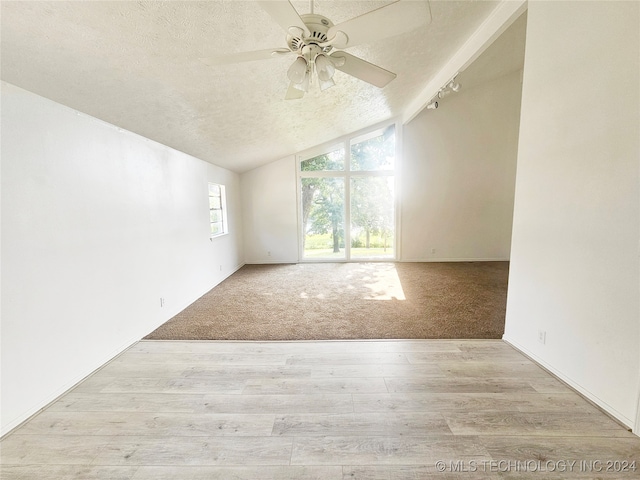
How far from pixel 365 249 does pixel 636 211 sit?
15.5 ft

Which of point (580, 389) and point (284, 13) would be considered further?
point (580, 389)

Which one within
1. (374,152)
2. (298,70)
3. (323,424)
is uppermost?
(374,152)

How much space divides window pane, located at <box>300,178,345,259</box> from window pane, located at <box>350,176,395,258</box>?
320 mm

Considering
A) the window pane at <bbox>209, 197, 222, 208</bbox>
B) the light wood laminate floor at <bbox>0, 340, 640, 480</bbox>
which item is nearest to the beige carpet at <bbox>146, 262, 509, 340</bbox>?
the light wood laminate floor at <bbox>0, 340, 640, 480</bbox>

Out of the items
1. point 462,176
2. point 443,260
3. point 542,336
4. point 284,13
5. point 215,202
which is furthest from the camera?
point 443,260

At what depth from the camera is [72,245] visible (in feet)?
6.31

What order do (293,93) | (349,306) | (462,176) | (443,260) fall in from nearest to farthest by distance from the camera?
(293,93)
(349,306)
(462,176)
(443,260)

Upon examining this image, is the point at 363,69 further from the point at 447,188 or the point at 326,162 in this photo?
the point at 447,188

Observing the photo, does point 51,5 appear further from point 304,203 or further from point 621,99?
point 304,203

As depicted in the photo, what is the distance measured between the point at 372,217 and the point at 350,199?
2.19ft

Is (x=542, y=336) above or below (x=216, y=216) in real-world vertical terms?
below

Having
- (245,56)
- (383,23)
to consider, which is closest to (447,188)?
(383,23)

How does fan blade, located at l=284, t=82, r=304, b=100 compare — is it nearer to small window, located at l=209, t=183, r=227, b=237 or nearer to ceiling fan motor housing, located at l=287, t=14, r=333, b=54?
ceiling fan motor housing, located at l=287, t=14, r=333, b=54

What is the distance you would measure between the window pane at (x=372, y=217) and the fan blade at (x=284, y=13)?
4759 millimetres
